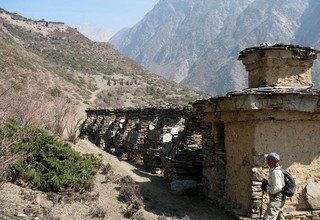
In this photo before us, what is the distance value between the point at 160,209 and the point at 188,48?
172071 millimetres

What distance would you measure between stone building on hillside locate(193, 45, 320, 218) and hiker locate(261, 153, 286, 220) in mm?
1096

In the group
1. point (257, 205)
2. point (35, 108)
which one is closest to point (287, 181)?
point (257, 205)

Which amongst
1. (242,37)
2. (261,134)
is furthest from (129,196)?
(242,37)

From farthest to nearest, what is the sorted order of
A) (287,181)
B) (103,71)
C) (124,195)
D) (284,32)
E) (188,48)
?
(188,48) → (284,32) → (103,71) → (124,195) → (287,181)

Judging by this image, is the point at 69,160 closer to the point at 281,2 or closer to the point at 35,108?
the point at 35,108

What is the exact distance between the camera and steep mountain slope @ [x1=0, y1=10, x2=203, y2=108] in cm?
4156

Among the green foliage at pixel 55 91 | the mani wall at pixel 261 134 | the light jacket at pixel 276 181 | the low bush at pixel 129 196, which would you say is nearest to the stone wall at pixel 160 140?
the mani wall at pixel 261 134

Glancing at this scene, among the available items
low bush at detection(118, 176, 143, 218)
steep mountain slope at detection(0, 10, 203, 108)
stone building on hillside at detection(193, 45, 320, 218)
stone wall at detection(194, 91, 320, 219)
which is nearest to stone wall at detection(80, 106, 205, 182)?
low bush at detection(118, 176, 143, 218)

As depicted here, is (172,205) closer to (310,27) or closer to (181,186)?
(181,186)

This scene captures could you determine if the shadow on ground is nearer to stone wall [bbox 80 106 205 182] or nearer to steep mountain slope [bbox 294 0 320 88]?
stone wall [bbox 80 106 205 182]

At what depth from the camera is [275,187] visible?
7.09m

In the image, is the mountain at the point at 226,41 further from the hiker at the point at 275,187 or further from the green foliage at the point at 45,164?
the hiker at the point at 275,187

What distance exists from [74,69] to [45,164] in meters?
47.8

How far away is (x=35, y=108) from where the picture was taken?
13.4 m
